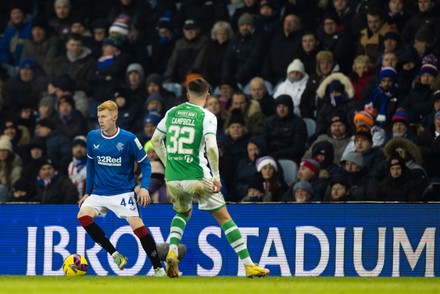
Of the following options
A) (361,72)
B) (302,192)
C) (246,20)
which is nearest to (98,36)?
(246,20)

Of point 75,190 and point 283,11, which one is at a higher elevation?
point 283,11

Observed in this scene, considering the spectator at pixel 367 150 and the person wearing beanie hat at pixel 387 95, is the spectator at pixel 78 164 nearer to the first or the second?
the spectator at pixel 367 150

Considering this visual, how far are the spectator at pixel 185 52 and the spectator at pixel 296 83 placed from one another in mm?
2061

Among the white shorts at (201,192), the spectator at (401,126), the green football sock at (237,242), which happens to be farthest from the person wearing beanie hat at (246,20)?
the green football sock at (237,242)

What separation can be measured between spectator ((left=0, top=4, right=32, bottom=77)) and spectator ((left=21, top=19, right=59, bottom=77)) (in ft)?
1.03

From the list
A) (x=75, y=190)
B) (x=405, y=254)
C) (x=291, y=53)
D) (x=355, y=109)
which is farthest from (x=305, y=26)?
(x=405, y=254)

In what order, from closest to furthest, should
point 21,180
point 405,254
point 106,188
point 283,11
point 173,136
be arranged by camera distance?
point 173,136, point 106,188, point 405,254, point 21,180, point 283,11

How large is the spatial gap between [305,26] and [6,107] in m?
5.52

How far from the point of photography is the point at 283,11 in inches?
822

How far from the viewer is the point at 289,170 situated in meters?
17.8

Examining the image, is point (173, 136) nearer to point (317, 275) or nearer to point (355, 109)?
point (317, 275)

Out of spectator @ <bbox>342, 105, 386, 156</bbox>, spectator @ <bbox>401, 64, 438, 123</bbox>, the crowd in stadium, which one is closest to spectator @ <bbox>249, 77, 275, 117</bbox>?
the crowd in stadium

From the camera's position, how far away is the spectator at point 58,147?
19.7 m

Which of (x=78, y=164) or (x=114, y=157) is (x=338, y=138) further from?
(x=114, y=157)
